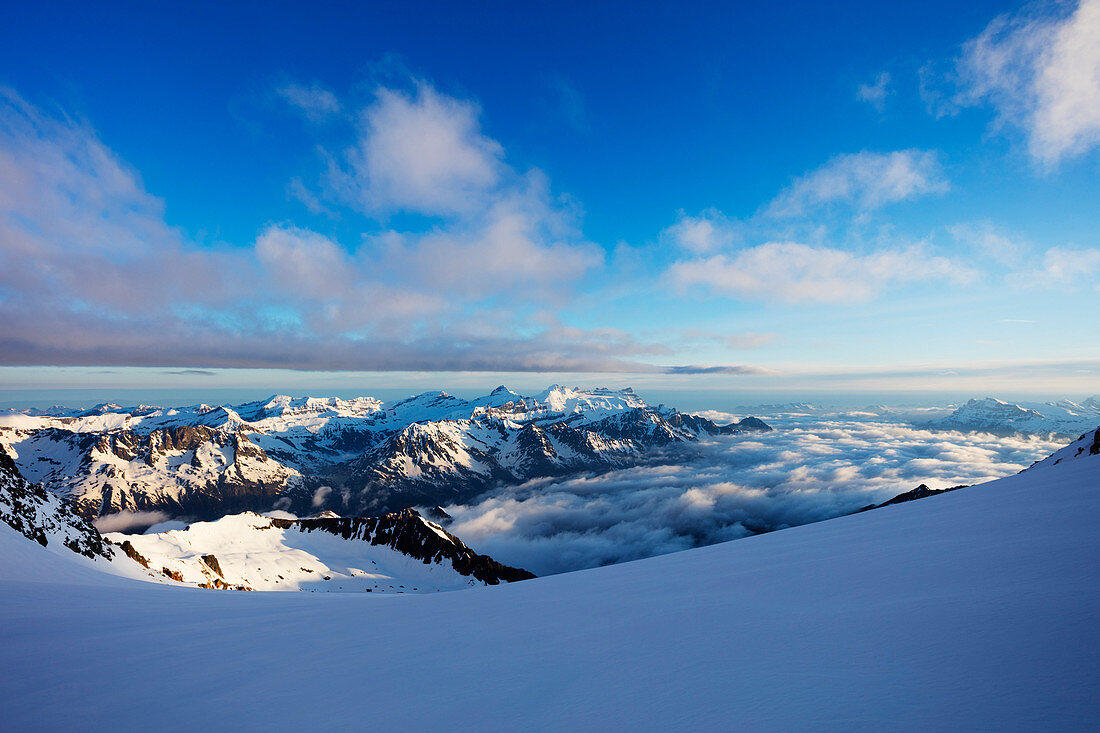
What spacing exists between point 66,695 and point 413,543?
15008cm

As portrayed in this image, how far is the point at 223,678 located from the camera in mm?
5887

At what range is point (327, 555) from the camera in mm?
132000

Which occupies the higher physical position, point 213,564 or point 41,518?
point 41,518

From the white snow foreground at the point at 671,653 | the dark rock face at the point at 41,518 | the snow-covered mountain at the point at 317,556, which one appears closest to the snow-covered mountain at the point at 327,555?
the snow-covered mountain at the point at 317,556

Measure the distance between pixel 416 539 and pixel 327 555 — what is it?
88.5 feet

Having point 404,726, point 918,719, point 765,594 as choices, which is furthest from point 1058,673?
point 404,726

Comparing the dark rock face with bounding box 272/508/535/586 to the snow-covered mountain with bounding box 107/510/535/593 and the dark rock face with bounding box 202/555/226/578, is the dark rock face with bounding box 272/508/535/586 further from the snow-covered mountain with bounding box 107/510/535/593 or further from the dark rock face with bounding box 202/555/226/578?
the dark rock face with bounding box 202/555/226/578

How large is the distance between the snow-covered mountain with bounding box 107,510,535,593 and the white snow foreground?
356 feet

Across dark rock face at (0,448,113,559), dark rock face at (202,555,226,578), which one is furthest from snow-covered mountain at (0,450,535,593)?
dark rock face at (0,448,113,559)

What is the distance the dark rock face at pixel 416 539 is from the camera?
A: 134 m

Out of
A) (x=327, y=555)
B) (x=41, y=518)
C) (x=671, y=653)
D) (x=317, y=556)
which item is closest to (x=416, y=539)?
(x=327, y=555)

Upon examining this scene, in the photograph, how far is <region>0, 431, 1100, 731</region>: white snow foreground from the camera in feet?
11.9

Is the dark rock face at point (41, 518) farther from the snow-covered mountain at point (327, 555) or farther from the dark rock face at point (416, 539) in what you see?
the dark rock face at point (416, 539)

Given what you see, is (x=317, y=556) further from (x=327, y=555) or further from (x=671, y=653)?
(x=671, y=653)
